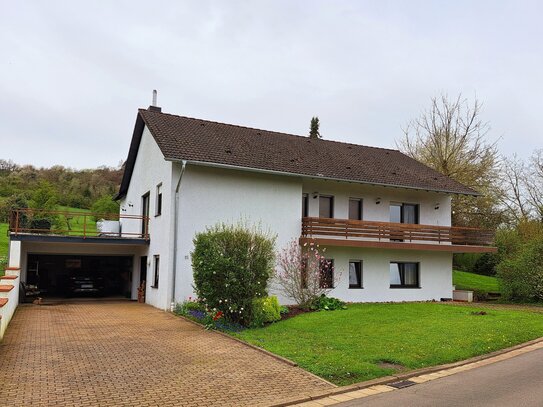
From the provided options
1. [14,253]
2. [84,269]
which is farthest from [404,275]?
[14,253]

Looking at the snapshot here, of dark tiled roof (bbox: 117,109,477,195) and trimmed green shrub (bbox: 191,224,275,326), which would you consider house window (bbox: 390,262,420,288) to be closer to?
dark tiled roof (bbox: 117,109,477,195)

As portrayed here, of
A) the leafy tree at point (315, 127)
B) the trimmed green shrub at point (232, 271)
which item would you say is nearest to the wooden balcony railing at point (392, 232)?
the trimmed green shrub at point (232, 271)

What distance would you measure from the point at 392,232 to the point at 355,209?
2002 mm

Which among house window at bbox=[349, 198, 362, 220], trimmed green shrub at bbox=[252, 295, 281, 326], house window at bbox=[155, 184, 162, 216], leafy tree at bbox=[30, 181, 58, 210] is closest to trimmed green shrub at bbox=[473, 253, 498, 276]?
house window at bbox=[349, 198, 362, 220]

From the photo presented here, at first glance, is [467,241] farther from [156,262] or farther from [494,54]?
[156,262]

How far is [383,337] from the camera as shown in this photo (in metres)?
11.1

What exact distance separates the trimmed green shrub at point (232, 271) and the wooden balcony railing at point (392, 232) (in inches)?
243

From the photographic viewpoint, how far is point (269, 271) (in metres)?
13.3

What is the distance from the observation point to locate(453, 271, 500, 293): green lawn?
26.3 metres

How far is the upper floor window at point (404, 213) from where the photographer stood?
885 inches

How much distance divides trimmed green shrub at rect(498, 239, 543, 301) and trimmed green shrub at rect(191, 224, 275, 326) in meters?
13.1

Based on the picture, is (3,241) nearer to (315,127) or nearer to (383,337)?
(383,337)

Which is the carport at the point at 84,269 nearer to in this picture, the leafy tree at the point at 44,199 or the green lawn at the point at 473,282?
the leafy tree at the point at 44,199

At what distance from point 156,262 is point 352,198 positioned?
8961 millimetres
